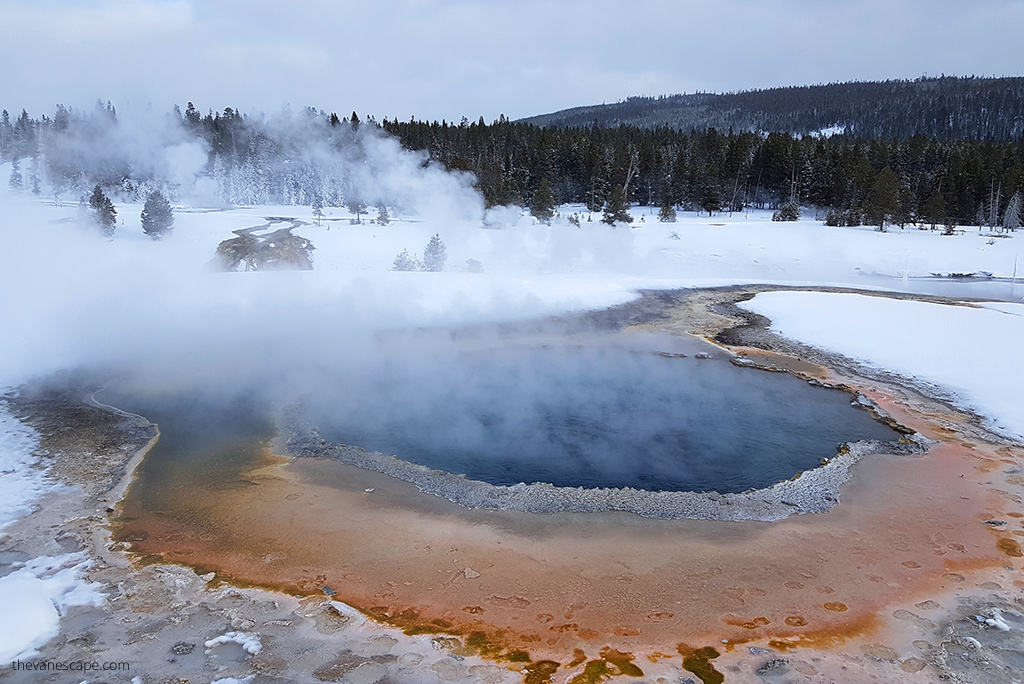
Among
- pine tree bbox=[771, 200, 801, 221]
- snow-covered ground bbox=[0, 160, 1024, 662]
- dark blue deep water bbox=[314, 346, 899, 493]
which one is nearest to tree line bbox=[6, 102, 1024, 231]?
pine tree bbox=[771, 200, 801, 221]

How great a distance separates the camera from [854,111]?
93.6m

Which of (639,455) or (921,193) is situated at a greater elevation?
(921,193)

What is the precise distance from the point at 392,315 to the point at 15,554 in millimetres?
9729

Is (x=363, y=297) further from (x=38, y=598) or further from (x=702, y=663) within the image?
(x=702, y=663)

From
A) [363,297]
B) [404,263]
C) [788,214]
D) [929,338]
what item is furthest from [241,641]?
[788,214]

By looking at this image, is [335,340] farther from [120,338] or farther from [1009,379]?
[1009,379]

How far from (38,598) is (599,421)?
604cm

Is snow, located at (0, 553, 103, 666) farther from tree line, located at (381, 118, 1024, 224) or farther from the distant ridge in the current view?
the distant ridge

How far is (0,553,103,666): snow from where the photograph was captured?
4.10 metres

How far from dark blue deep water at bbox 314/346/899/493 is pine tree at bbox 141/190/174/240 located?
21.0 meters

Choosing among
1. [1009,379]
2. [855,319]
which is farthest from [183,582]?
[855,319]

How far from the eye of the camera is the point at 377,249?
2728 cm

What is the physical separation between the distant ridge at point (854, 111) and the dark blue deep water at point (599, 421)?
7749 cm

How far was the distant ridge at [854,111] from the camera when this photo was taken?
8300 cm
